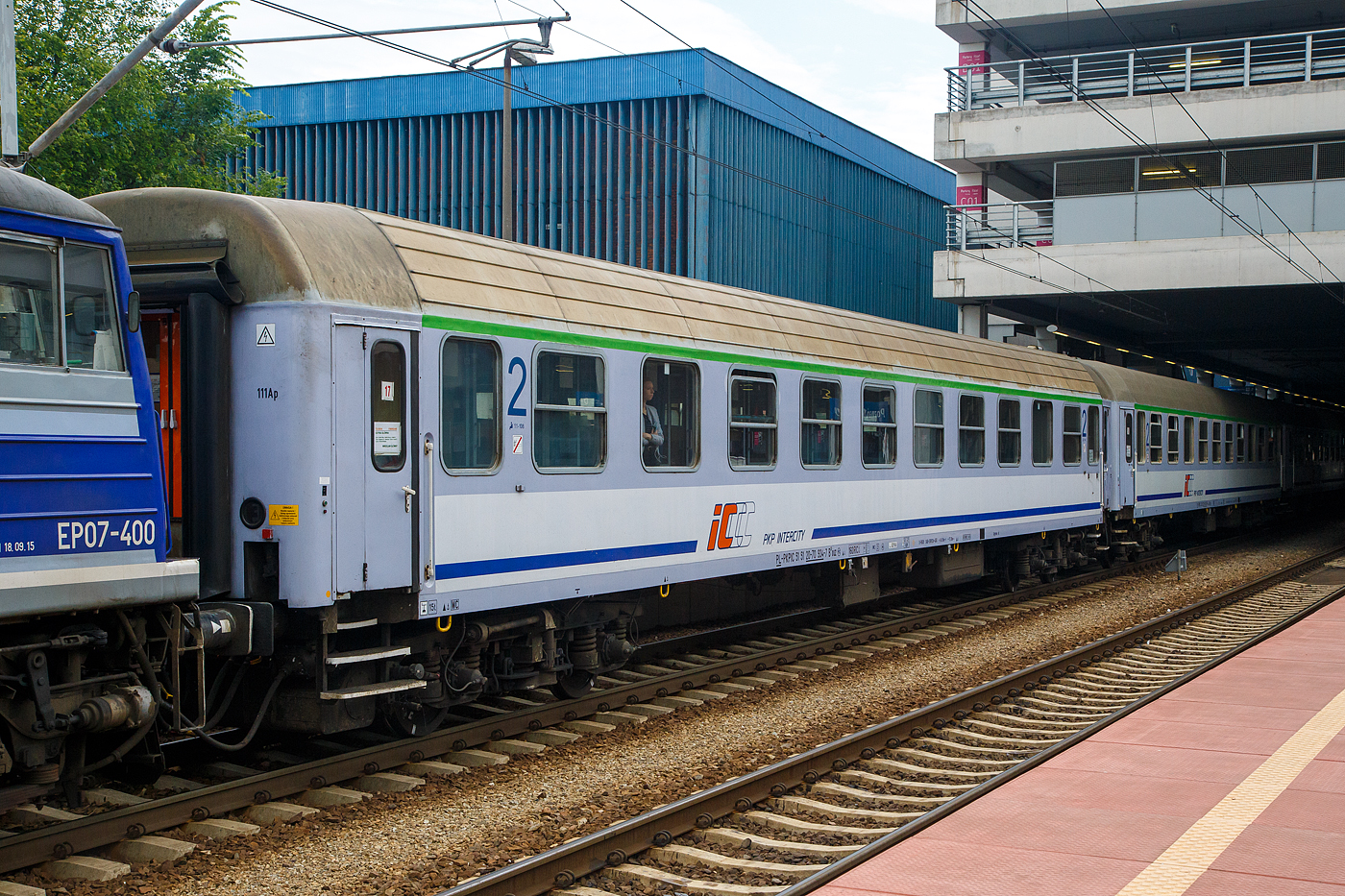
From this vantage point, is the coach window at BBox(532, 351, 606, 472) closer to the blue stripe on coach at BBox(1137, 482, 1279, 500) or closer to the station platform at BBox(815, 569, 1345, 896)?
the station platform at BBox(815, 569, 1345, 896)

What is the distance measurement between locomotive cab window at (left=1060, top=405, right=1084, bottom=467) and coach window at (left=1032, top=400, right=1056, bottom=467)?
0.45m

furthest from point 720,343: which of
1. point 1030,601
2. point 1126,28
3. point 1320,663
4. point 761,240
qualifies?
point 761,240

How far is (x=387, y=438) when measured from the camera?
7.90m

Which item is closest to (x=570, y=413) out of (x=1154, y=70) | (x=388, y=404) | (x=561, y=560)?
(x=561, y=560)

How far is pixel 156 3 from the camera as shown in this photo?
1001 inches

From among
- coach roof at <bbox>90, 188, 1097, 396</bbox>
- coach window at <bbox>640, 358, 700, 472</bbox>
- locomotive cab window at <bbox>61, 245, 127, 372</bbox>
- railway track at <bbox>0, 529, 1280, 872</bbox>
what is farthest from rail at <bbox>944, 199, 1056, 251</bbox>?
locomotive cab window at <bbox>61, 245, 127, 372</bbox>

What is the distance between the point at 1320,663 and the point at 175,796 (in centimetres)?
930

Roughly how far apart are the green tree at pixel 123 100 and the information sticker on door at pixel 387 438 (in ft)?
54.9

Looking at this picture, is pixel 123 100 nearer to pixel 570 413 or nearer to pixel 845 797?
pixel 570 413

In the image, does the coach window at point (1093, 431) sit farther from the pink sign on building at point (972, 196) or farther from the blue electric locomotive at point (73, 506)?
the blue electric locomotive at point (73, 506)

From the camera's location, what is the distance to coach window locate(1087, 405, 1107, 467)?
19.7m

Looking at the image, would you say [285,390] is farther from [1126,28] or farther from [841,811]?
[1126,28]

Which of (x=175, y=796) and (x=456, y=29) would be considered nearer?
(x=175, y=796)

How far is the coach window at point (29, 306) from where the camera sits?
5.73m
